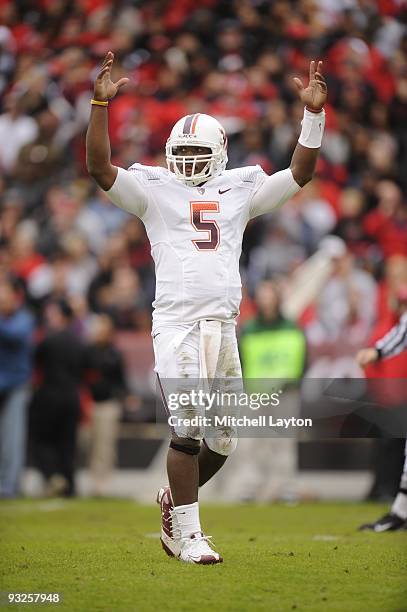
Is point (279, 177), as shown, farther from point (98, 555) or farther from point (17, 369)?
point (17, 369)

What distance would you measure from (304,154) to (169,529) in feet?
6.11

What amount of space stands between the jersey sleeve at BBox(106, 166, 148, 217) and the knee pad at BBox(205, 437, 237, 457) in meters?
1.12

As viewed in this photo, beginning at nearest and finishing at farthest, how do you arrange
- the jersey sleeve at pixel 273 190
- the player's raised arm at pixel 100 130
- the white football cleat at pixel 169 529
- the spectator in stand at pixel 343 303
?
the player's raised arm at pixel 100 130, the white football cleat at pixel 169 529, the jersey sleeve at pixel 273 190, the spectator in stand at pixel 343 303

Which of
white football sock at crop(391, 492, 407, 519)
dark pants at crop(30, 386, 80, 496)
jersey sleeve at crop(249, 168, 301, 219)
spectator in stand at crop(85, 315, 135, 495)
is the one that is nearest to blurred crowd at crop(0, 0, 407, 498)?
spectator in stand at crop(85, 315, 135, 495)

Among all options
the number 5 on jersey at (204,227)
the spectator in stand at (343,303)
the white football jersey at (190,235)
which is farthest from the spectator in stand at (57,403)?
the number 5 on jersey at (204,227)

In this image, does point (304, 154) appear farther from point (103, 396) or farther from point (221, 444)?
point (103, 396)

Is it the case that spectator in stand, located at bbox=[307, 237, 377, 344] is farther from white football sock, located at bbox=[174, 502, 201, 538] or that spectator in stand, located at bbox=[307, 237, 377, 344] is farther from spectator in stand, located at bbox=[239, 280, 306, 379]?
white football sock, located at bbox=[174, 502, 201, 538]

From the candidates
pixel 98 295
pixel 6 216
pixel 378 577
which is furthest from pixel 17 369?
pixel 378 577

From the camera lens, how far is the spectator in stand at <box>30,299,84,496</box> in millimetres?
11242

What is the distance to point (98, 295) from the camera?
1230cm

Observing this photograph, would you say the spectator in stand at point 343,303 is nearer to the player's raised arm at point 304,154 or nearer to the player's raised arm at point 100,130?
the player's raised arm at point 304,154

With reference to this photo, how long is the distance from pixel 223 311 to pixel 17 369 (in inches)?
233

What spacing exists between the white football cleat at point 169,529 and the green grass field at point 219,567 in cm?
5

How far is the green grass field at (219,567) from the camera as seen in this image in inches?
174
